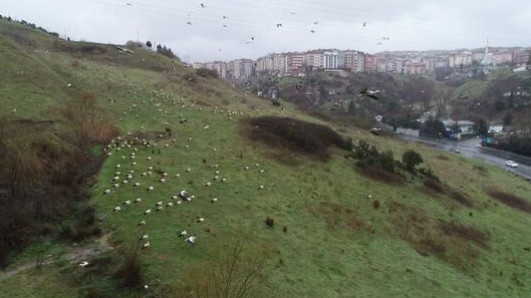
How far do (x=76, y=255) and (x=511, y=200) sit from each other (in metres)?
43.5

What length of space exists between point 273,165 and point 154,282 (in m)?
18.7

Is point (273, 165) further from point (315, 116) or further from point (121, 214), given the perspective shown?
point (315, 116)

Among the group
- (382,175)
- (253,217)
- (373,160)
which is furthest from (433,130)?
(253,217)

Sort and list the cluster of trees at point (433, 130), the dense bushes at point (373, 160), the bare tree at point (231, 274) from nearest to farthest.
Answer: the bare tree at point (231, 274) → the dense bushes at point (373, 160) → the cluster of trees at point (433, 130)

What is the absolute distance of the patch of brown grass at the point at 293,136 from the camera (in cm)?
3950

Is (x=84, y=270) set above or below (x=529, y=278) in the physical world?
above

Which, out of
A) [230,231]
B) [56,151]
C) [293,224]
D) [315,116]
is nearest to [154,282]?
[230,231]

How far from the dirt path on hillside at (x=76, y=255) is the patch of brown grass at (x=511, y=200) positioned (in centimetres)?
3936

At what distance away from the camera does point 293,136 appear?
4094 centimetres

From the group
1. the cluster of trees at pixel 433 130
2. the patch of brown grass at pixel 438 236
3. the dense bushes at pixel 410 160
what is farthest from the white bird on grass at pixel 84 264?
the cluster of trees at pixel 433 130

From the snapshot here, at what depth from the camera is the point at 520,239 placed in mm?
33906

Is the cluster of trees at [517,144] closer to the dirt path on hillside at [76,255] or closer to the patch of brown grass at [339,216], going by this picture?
the patch of brown grass at [339,216]

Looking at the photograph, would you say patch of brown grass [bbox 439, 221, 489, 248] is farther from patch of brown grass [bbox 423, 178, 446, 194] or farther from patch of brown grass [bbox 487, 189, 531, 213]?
patch of brown grass [bbox 487, 189, 531, 213]

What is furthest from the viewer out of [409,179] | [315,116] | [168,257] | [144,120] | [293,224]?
[315,116]
